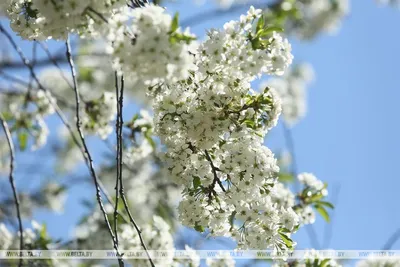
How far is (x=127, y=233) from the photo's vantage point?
4.94m

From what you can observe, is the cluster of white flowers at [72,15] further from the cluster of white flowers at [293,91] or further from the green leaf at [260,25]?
the cluster of white flowers at [293,91]

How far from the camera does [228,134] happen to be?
11.4 feet

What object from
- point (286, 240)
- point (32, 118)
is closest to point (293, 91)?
point (32, 118)

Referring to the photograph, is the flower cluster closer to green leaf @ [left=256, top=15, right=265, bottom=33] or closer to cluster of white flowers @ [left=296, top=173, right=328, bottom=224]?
cluster of white flowers @ [left=296, top=173, right=328, bottom=224]

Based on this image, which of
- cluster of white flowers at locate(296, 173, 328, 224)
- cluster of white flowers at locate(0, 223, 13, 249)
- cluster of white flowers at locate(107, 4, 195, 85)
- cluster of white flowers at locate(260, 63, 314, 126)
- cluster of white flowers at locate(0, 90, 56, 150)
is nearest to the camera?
cluster of white flowers at locate(107, 4, 195, 85)

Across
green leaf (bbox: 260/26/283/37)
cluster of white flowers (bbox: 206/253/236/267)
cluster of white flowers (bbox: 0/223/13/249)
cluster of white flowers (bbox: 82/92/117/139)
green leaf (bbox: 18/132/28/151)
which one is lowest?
cluster of white flowers (bbox: 206/253/236/267)

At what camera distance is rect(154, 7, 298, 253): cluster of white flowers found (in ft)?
10.6

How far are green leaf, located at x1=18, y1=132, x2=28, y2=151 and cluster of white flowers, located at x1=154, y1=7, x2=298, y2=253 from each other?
11.0 ft

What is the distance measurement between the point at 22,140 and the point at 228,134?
3655 millimetres

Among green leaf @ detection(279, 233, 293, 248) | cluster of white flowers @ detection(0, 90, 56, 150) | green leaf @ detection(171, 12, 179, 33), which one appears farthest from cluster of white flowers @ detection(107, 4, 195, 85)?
cluster of white flowers @ detection(0, 90, 56, 150)

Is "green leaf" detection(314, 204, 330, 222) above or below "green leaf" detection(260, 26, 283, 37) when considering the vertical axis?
below

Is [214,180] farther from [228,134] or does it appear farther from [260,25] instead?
[260,25]

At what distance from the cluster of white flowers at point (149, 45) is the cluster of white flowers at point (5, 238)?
4189 millimetres

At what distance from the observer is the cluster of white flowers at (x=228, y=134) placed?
3.22 meters
